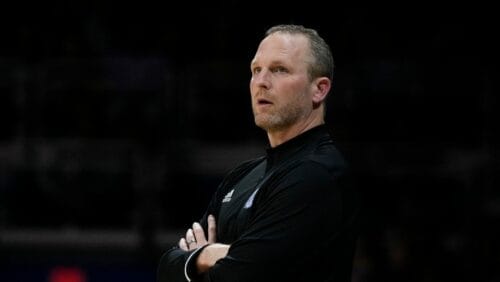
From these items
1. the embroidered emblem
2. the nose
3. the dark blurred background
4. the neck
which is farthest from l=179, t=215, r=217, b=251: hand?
the dark blurred background

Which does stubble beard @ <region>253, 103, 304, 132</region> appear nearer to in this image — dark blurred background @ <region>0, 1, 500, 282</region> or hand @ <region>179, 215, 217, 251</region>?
hand @ <region>179, 215, 217, 251</region>

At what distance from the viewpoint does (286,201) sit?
3.17 metres

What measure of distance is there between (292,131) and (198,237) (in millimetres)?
546

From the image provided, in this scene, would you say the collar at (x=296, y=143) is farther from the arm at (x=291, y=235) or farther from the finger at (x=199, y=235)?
the finger at (x=199, y=235)

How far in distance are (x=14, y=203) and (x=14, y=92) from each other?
1060mm

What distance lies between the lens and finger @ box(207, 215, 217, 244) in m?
3.54

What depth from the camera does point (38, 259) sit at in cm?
822

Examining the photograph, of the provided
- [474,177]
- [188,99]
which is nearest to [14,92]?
[188,99]

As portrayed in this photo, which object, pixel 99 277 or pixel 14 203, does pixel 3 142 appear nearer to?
pixel 14 203

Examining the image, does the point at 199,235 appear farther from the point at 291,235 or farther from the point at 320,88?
the point at 320,88

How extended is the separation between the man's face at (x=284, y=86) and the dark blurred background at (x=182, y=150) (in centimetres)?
443

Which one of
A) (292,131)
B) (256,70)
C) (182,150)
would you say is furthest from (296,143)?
(182,150)

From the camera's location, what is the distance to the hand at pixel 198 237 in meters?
3.54

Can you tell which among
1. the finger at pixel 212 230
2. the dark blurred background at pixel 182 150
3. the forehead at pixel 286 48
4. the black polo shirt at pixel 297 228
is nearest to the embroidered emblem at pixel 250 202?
the black polo shirt at pixel 297 228
